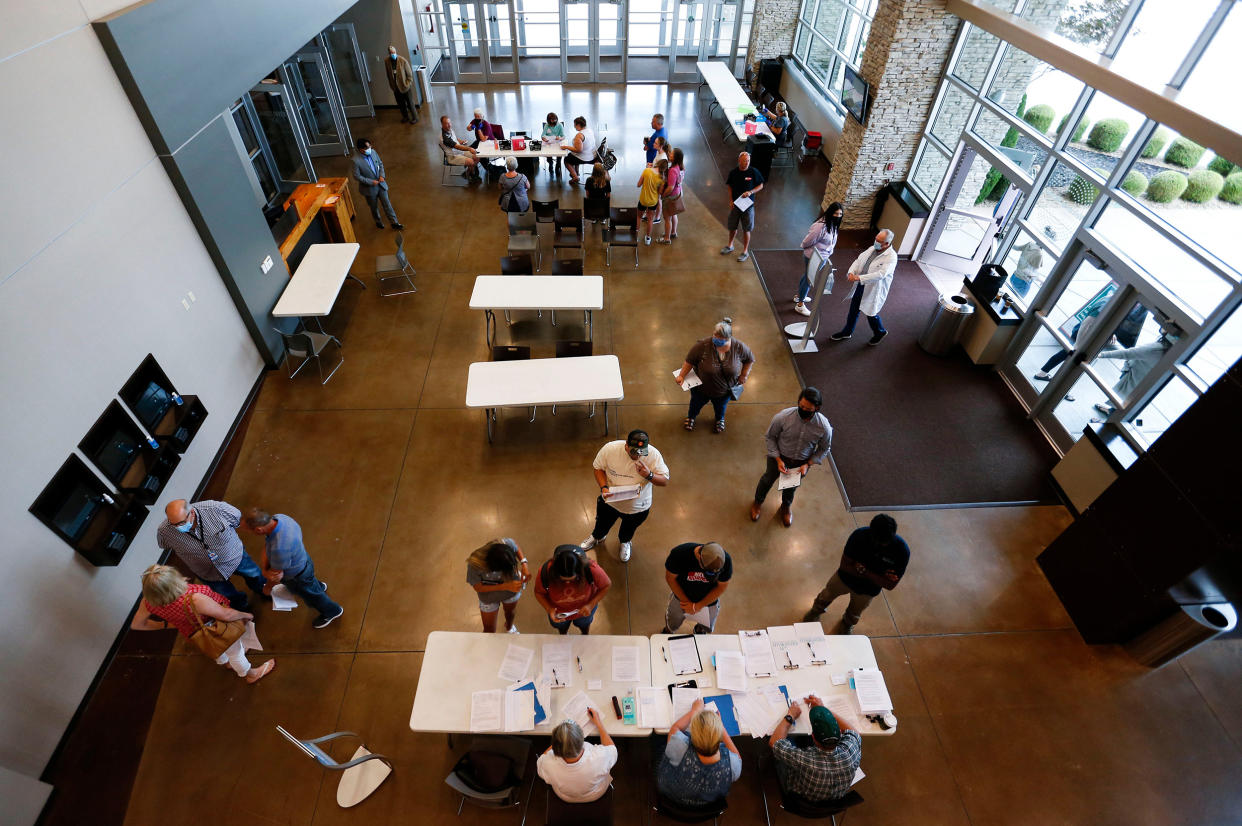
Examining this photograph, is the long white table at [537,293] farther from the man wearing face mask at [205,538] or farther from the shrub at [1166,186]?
→ the shrub at [1166,186]

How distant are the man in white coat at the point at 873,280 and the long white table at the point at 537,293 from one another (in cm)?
326

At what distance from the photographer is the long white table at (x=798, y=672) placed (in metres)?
3.98

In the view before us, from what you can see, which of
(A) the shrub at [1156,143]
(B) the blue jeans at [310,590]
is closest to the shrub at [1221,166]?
(A) the shrub at [1156,143]

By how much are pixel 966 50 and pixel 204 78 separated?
365 inches

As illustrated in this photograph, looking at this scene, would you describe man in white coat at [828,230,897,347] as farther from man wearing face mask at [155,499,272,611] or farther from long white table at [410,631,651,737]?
man wearing face mask at [155,499,272,611]

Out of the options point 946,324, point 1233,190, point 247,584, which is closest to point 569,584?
point 247,584

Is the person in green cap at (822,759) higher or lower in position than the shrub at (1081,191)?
lower

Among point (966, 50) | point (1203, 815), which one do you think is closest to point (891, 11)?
point (966, 50)

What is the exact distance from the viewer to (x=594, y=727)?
381 cm

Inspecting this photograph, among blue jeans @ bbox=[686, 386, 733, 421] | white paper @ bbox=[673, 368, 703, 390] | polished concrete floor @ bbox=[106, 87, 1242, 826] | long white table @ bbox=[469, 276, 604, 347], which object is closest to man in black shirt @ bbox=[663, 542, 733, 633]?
polished concrete floor @ bbox=[106, 87, 1242, 826]

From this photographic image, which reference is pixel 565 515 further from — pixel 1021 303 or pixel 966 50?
pixel 966 50

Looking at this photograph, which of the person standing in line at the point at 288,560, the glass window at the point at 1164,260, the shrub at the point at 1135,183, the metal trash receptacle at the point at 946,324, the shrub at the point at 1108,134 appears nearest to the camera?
the person standing in line at the point at 288,560

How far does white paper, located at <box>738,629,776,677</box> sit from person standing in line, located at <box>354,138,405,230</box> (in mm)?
8731

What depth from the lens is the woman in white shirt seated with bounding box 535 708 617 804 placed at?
126 inches
